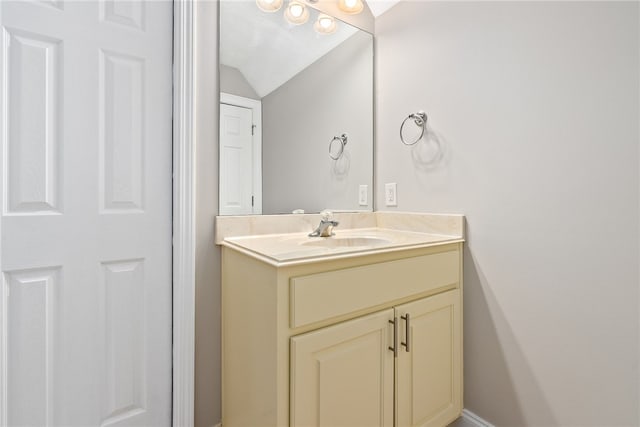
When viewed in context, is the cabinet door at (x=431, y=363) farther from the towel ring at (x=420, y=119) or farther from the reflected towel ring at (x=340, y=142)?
the reflected towel ring at (x=340, y=142)

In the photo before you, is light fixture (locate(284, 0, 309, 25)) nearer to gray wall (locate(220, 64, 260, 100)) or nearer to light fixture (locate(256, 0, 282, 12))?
light fixture (locate(256, 0, 282, 12))

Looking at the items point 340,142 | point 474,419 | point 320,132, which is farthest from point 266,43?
point 474,419

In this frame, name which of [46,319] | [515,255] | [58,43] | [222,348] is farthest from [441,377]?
[58,43]

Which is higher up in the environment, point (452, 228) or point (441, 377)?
point (452, 228)

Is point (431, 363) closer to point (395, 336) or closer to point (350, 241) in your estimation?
point (395, 336)

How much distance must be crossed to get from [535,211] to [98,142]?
1.60 metres

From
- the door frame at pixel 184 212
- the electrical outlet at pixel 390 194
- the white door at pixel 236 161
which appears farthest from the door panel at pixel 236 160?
the electrical outlet at pixel 390 194

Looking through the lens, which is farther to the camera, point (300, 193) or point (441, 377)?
point (300, 193)

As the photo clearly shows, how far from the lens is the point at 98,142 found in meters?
1.16

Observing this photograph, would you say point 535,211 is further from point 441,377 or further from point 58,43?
point 58,43

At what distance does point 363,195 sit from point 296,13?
0.96 metres

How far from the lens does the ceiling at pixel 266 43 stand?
1380 millimetres

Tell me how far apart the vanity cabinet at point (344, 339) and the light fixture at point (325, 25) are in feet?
3.95

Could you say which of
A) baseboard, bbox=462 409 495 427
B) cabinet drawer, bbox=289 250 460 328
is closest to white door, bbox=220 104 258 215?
cabinet drawer, bbox=289 250 460 328
